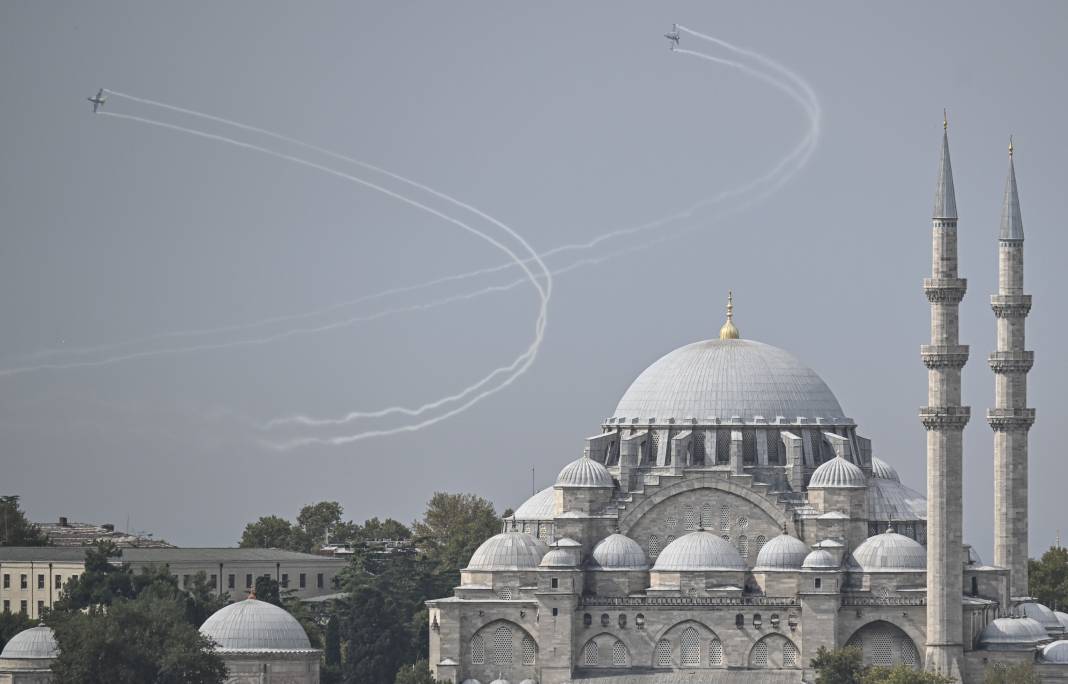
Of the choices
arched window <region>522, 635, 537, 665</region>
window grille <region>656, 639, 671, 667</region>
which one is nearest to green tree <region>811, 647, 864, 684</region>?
window grille <region>656, 639, 671, 667</region>

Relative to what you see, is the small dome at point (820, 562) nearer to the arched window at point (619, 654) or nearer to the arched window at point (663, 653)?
the arched window at point (663, 653)

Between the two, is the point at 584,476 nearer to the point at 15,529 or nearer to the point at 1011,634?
the point at 1011,634

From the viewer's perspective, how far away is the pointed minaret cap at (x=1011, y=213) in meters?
108

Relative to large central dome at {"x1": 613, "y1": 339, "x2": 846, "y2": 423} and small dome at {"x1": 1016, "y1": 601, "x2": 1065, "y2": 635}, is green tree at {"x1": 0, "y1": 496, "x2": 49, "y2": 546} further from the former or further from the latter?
small dome at {"x1": 1016, "y1": 601, "x2": 1065, "y2": 635}

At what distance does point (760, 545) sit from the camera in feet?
337

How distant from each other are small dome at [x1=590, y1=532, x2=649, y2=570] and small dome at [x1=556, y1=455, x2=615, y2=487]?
2.89m

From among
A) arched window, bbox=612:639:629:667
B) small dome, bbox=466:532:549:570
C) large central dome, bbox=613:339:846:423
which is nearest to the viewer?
arched window, bbox=612:639:629:667

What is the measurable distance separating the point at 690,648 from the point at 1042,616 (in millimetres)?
13041

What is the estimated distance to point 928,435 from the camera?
316 ft

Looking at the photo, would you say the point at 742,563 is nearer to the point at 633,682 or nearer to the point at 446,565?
the point at 633,682

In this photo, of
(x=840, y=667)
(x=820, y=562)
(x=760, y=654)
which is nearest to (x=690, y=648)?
(x=760, y=654)

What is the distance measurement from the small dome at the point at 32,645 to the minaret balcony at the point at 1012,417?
1295 inches

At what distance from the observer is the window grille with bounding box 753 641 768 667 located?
97.6 m

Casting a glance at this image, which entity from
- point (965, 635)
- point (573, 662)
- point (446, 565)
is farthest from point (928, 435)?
point (446, 565)
